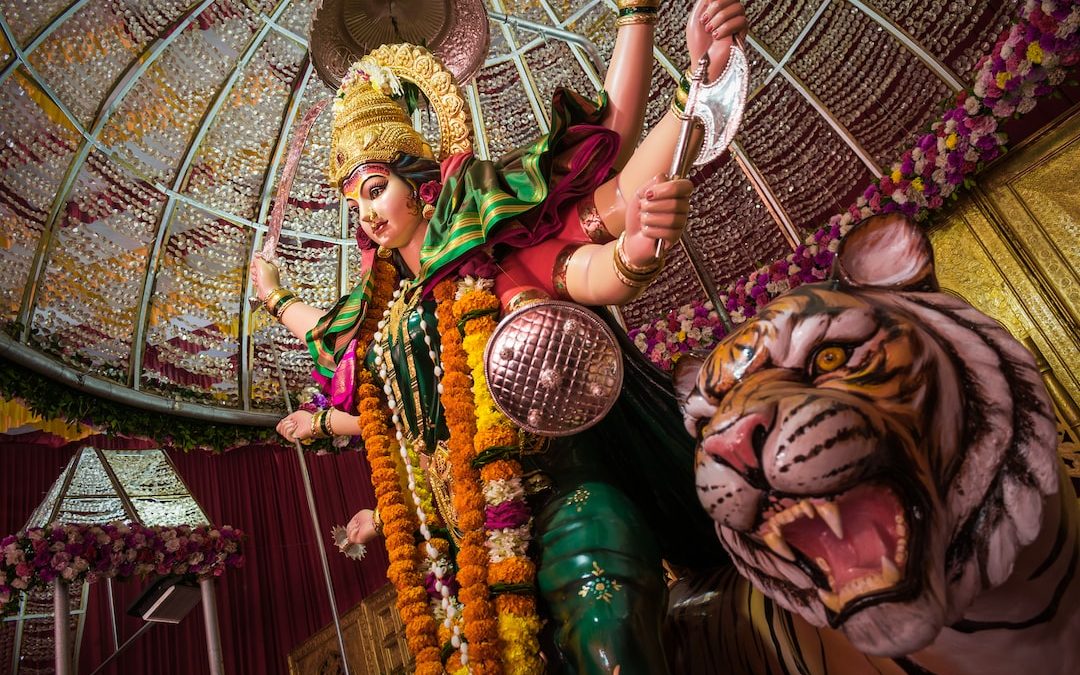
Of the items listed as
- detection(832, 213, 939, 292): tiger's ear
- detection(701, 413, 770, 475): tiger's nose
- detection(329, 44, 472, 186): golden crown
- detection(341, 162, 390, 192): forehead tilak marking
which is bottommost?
detection(701, 413, 770, 475): tiger's nose

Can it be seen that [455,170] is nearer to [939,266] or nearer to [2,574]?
[2,574]

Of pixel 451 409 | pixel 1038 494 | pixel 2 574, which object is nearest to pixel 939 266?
pixel 451 409

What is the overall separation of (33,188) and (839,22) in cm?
408

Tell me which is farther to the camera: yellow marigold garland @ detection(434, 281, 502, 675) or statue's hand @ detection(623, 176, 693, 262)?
yellow marigold garland @ detection(434, 281, 502, 675)

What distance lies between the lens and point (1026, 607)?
1016 millimetres

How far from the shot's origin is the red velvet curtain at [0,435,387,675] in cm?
426

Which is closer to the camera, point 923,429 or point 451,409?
point 923,429

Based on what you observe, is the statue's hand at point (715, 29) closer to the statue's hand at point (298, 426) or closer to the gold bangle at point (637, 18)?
the gold bangle at point (637, 18)

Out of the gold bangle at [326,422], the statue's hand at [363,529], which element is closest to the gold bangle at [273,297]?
the gold bangle at [326,422]

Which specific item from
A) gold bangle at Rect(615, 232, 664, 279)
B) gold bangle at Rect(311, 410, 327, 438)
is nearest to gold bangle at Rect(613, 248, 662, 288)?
gold bangle at Rect(615, 232, 664, 279)

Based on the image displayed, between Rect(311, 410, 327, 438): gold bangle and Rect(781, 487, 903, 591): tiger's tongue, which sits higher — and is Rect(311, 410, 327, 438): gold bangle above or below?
above

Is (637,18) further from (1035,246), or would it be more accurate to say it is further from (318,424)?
(1035,246)

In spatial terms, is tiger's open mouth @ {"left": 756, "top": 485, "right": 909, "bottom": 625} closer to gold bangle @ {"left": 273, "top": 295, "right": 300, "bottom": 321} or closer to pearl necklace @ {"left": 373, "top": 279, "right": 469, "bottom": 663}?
pearl necklace @ {"left": 373, "top": 279, "right": 469, "bottom": 663}

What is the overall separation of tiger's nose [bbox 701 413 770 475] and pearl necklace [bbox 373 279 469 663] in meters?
1.07
